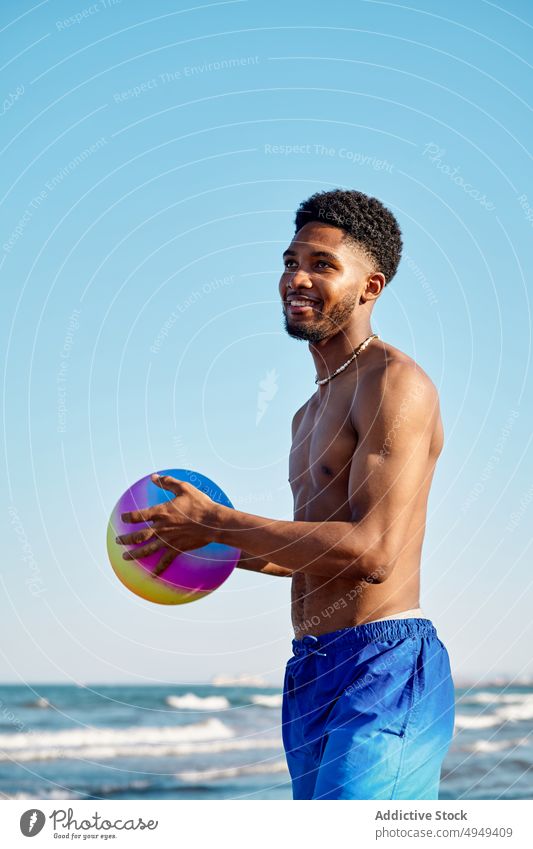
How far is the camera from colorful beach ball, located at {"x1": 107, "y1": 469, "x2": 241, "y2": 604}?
17.0 feet

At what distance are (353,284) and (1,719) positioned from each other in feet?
72.7

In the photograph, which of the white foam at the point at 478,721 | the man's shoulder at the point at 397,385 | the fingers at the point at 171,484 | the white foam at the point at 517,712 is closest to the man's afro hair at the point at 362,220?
the man's shoulder at the point at 397,385

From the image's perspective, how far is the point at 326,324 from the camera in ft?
17.6

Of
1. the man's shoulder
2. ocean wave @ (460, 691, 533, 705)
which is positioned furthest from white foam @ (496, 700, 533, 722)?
the man's shoulder

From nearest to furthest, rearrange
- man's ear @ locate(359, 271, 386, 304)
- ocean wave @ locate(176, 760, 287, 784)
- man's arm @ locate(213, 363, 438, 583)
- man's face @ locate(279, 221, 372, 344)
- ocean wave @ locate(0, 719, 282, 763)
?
man's arm @ locate(213, 363, 438, 583) → man's face @ locate(279, 221, 372, 344) → man's ear @ locate(359, 271, 386, 304) → ocean wave @ locate(176, 760, 287, 784) → ocean wave @ locate(0, 719, 282, 763)

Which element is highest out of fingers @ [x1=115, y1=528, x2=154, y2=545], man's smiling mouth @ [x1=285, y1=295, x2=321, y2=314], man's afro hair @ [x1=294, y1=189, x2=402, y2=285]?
man's afro hair @ [x1=294, y1=189, x2=402, y2=285]

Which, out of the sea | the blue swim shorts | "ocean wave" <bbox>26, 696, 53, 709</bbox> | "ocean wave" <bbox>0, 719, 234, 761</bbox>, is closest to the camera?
the blue swim shorts

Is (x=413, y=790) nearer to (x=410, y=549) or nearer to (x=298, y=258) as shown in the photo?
(x=410, y=549)

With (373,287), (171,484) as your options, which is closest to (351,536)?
(171,484)

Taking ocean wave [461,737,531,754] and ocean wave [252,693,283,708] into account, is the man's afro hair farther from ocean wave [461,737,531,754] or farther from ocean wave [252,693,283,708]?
ocean wave [252,693,283,708]

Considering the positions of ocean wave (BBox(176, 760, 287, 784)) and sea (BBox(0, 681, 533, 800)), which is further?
ocean wave (BBox(176, 760, 287, 784))

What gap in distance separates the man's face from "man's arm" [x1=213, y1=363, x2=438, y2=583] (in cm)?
67

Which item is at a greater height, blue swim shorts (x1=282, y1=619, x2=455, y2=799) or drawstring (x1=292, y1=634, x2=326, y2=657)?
drawstring (x1=292, y1=634, x2=326, y2=657)
